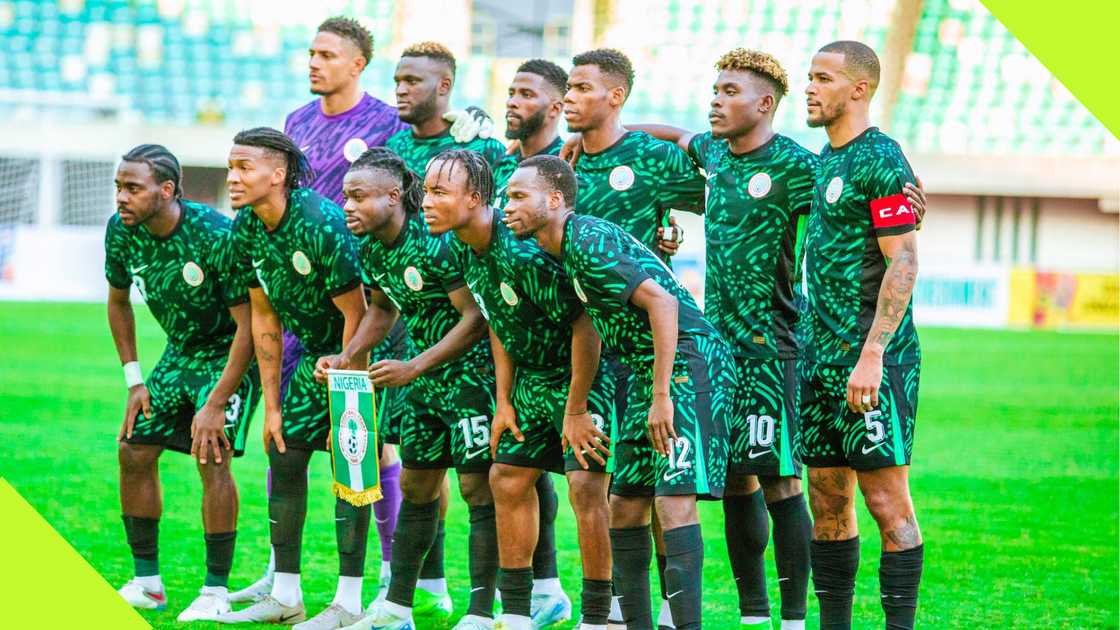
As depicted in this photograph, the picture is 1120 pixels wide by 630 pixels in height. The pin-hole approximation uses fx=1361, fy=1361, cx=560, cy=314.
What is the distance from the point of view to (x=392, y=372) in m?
5.17

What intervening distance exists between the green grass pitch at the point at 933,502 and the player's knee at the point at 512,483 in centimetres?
127

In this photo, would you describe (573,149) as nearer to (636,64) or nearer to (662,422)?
(662,422)

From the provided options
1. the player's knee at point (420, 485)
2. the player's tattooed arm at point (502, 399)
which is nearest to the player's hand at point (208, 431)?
the player's knee at point (420, 485)

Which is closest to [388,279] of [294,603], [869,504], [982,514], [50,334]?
[294,603]

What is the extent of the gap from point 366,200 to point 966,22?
31.2 m

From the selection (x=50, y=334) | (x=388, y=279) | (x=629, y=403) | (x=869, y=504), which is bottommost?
(x=50, y=334)

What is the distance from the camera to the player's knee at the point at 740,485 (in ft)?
16.4

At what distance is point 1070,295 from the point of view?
2864 centimetres

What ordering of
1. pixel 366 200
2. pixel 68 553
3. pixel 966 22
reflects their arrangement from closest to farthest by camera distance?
1. pixel 366 200
2. pixel 68 553
3. pixel 966 22

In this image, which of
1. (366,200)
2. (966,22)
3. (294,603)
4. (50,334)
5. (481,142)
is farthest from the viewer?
(966,22)

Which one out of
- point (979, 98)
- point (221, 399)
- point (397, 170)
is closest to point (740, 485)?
point (397, 170)

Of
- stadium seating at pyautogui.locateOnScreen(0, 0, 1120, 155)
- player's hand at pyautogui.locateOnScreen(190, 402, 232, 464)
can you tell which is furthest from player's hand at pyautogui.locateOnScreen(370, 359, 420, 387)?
stadium seating at pyautogui.locateOnScreen(0, 0, 1120, 155)

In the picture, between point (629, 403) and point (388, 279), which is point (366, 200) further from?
point (629, 403)

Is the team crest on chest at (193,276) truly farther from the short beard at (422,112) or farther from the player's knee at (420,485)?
the player's knee at (420,485)
